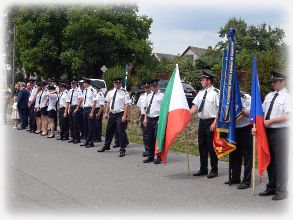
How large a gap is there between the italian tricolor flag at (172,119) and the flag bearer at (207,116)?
24 cm

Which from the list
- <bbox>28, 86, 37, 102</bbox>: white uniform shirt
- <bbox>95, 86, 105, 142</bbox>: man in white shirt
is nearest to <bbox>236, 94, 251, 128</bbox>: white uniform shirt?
<bbox>95, 86, 105, 142</bbox>: man in white shirt

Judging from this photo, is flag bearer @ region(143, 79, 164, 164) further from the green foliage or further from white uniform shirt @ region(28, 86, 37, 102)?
the green foliage

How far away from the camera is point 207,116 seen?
8734 mm

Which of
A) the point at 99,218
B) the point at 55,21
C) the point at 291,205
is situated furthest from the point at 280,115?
the point at 55,21

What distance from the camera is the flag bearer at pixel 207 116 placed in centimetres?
864

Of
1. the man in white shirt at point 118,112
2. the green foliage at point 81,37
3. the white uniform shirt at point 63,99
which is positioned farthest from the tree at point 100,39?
the man in white shirt at point 118,112

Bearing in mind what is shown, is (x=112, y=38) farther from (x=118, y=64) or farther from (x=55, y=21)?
(x=55, y=21)

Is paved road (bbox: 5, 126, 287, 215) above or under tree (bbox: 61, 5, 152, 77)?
under

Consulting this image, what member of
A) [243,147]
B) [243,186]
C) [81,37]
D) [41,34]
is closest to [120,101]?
[243,147]

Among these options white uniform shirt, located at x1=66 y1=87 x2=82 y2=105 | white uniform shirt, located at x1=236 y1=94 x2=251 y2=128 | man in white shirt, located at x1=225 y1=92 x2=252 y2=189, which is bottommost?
man in white shirt, located at x1=225 y1=92 x2=252 y2=189

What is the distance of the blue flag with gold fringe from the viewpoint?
785cm

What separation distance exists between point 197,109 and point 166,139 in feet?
2.96

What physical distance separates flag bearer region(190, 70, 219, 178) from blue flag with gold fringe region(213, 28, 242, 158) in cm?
57

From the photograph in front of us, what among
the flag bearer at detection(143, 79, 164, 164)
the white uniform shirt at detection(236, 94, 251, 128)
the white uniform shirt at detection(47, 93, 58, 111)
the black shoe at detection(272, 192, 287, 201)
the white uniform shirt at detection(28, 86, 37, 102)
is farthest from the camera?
the white uniform shirt at detection(28, 86, 37, 102)
